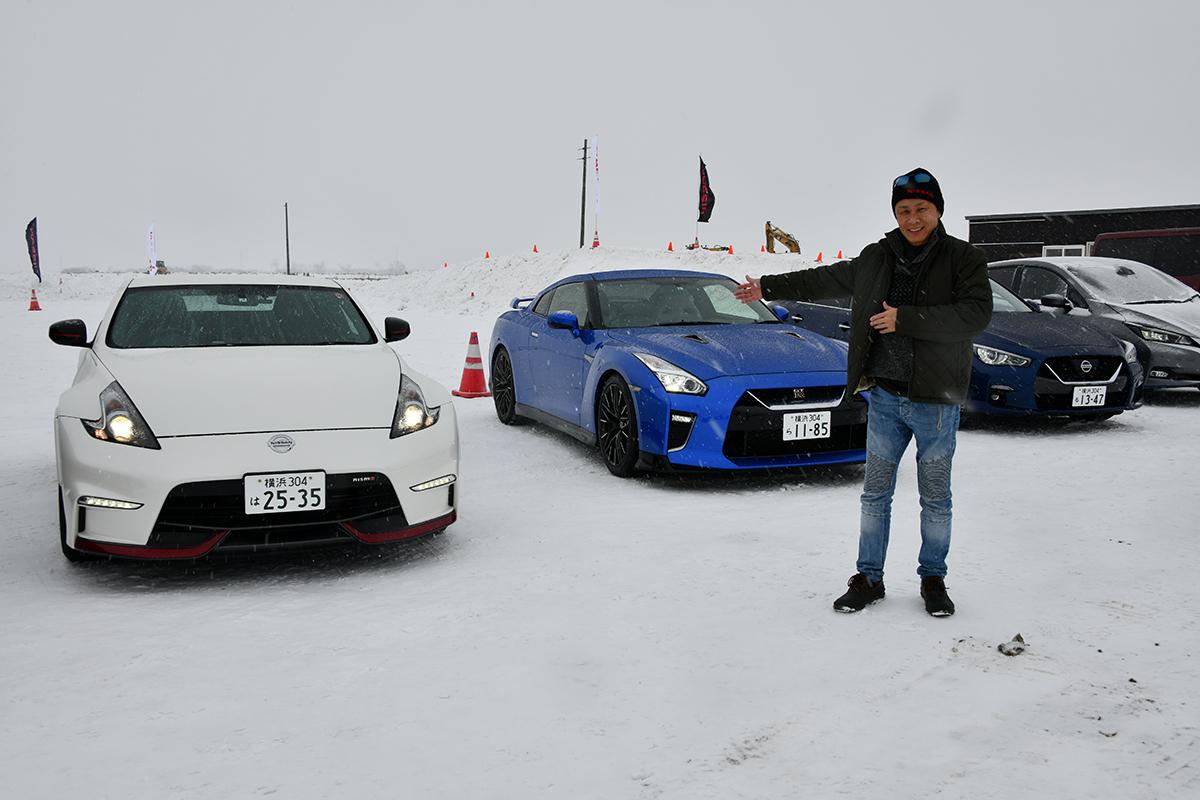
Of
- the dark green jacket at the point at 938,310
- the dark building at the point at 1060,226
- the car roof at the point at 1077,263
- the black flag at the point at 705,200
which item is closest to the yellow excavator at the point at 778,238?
the black flag at the point at 705,200

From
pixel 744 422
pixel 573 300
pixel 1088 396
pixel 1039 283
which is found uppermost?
pixel 1039 283

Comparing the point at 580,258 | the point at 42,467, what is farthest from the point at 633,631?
the point at 580,258

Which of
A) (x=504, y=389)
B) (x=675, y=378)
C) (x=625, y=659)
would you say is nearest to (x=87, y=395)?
(x=625, y=659)

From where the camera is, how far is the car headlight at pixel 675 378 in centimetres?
605

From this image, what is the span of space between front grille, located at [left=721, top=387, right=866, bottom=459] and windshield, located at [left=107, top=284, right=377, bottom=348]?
7.14 ft

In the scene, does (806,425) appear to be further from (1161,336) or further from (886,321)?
(1161,336)

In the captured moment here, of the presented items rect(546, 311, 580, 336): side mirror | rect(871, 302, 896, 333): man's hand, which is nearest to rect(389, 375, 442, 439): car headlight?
rect(871, 302, 896, 333): man's hand

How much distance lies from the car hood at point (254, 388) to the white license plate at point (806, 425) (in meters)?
2.38

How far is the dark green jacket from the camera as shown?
3.65 metres

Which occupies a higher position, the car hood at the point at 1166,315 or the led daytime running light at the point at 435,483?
the car hood at the point at 1166,315

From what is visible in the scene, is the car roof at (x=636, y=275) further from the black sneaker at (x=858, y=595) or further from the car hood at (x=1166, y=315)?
the car hood at (x=1166, y=315)

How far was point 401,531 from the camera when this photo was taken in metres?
4.42

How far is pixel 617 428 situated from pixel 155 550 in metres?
3.19

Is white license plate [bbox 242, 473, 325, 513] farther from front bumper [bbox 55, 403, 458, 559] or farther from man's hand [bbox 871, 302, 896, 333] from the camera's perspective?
man's hand [bbox 871, 302, 896, 333]
